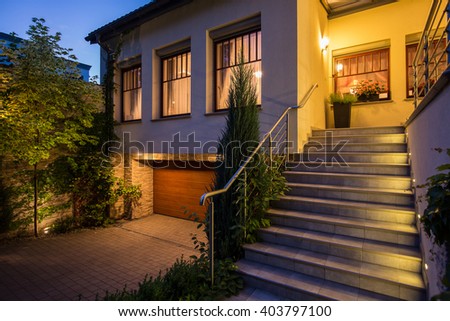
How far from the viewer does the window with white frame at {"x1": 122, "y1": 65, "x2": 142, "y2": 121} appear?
827cm

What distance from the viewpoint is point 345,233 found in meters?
3.37

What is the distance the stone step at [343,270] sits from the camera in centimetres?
254

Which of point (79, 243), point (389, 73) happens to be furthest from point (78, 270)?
point (389, 73)

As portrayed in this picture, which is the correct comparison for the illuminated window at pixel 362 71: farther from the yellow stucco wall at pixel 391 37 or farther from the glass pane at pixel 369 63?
the yellow stucco wall at pixel 391 37

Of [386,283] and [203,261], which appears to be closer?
[386,283]

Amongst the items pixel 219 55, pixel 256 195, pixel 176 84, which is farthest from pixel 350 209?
pixel 176 84

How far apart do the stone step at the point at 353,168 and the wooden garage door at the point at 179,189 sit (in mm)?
3018

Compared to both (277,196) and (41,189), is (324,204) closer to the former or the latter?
(277,196)

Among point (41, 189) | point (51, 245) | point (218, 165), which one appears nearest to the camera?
point (218, 165)

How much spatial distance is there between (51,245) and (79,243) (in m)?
0.56

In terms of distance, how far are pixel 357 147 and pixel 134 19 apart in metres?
6.97

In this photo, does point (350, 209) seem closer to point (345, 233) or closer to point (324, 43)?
point (345, 233)

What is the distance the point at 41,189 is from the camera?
21.0 feet
